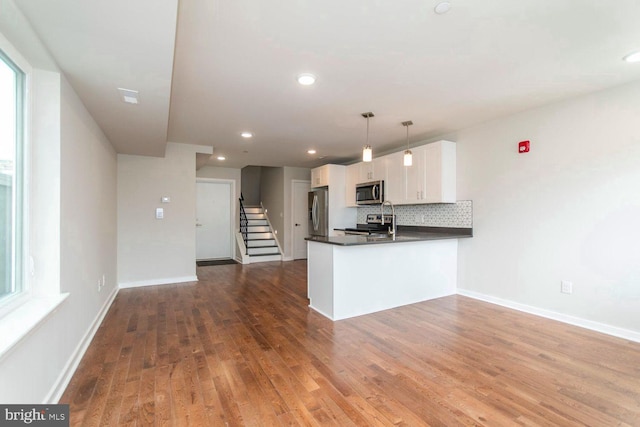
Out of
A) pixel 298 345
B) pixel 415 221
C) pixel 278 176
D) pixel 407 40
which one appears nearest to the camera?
pixel 407 40

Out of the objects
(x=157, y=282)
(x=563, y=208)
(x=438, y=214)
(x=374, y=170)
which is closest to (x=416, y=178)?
(x=438, y=214)

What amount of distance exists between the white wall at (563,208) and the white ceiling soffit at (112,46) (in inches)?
150

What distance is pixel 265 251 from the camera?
7.56 metres

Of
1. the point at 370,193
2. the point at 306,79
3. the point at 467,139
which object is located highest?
the point at 306,79

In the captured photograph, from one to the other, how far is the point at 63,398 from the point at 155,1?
2402mm

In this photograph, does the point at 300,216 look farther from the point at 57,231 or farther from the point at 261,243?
the point at 57,231

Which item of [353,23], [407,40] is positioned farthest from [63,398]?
[407,40]

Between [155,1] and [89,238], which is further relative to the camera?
[89,238]

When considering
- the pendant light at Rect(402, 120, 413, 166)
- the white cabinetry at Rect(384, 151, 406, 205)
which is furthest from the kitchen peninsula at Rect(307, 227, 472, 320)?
the white cabinetry at Rect(384, 151, 406, 205)

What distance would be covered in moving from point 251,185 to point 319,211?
427cm

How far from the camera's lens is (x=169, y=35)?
1.72 m

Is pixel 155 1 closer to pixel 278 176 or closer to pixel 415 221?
pixel 415 221

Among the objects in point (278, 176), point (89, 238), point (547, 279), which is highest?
point (278, 176)

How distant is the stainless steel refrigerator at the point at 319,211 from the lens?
20.7 ft
